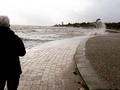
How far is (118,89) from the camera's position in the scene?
5105 millimetres

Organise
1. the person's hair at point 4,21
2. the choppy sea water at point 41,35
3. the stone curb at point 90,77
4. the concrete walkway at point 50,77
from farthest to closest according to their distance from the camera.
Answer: the choppy sea water at point 41,35, the concrete walkway at point 50,77, the stone curb at point 90,77, the person's hair at point 4,21

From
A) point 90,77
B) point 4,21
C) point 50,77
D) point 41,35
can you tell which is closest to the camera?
point 4,21

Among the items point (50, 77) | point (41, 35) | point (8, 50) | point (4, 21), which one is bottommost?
point (41, 35)

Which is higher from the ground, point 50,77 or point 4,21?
point 4,21

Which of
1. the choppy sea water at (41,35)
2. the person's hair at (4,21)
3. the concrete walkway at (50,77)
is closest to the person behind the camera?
the person's hair at (4,21)

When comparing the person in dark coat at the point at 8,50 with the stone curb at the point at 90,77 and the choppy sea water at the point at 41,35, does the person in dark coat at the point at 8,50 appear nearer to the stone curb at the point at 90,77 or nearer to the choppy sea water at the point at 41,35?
the stone curb at the point at 90,77

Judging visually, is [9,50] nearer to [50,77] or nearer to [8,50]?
[8,50]

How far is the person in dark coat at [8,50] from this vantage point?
3701mm

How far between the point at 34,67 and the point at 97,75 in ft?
8.12

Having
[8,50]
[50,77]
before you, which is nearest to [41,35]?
[50,77]

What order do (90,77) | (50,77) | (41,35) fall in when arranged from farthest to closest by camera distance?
(41,35)
(50,77)
(90,77)

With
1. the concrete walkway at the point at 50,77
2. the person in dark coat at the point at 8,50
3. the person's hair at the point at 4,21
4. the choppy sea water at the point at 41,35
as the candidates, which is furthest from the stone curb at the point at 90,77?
the choppy sea water at the point at 41,35

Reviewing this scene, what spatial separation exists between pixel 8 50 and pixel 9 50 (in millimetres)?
17

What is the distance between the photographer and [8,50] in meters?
3.75
